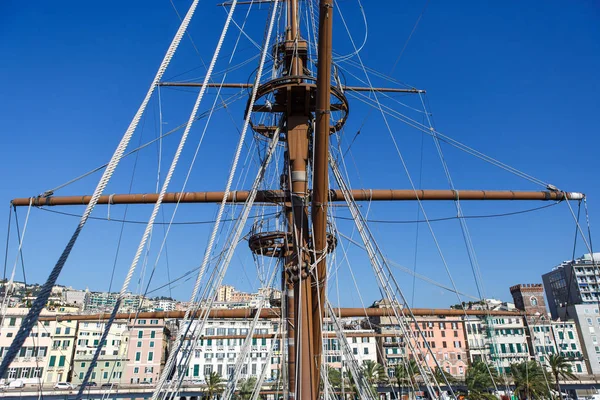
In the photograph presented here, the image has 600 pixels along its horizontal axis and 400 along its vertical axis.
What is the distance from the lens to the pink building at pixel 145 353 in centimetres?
4800

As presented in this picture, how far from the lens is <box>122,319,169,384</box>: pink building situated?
48000 millimetres

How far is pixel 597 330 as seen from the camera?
56.5 meters

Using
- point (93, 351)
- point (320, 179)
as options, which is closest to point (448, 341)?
point (93, 351)

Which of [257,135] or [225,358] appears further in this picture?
[225,358]

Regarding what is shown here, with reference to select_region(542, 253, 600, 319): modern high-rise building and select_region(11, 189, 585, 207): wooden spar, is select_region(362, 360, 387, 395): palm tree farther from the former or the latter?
select_region(542, 253, 600, 319): modern high-rise building

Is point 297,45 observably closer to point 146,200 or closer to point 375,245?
point 375,245

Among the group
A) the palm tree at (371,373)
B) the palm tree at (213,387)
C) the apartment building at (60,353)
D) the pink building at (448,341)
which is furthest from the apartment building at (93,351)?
the pink building at (448,341)

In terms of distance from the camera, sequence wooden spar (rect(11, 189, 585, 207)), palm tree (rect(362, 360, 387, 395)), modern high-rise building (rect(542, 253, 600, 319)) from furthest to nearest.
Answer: modern high-rise building (rect(542, 253, 600, 319)), palm tree (rect(362, 360, 387, 395)), wooden spar (rect(11, 189, 585, 207))

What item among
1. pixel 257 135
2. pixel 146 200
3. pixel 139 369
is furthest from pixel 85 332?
pixel 257 135

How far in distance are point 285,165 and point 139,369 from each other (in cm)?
4502

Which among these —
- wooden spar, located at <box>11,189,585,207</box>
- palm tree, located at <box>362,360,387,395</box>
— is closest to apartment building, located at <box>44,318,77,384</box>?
palm tree, located at <box>362,360,387,395</box>

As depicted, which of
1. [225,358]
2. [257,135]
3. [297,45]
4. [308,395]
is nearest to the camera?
[308,395]

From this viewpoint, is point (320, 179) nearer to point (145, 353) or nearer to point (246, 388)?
point (246, 388)

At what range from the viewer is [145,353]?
49156mm
